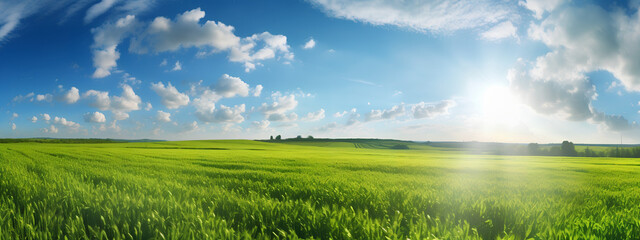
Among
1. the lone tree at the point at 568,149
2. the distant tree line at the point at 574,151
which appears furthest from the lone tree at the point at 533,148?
the lone tree at the point at 568,149

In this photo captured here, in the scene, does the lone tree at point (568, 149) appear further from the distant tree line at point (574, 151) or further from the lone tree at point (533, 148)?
the lone tree at point (533, 148)

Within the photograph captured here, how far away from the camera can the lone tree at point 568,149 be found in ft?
317

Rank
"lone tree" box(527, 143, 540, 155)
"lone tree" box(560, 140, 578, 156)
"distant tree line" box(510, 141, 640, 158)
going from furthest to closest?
"lone tree" box(527, 143, 540, 155) → "lone tree" box(560, 140, 578, 156) → "distant tree line" box(510, 141, 640, 158)

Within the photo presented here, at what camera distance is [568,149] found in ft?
326

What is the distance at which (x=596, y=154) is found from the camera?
3696 inches

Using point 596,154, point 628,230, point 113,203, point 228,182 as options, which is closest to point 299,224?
point 113,203

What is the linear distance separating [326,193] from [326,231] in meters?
2.69

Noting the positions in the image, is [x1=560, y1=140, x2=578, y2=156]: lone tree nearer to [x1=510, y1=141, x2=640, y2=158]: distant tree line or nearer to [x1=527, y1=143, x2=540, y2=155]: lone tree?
[x1=510, y1=141, x2=640, y2=158]: distant tree line

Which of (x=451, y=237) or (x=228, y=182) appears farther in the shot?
(x=228, y=182)

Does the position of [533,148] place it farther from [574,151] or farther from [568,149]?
[574,151]

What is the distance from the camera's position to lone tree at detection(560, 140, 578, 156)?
9675 cm

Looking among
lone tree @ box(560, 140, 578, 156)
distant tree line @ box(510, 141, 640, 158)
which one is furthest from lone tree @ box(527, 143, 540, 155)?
lone tree @ box(560, 140, 578, 156)

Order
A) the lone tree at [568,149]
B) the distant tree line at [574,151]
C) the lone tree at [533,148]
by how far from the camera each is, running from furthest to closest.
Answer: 1. the lone tree at [533,148]
2. the lone tree at [568,149]
3. the distant tree line at [574,151]

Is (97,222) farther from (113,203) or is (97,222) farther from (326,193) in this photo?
(326,193)
